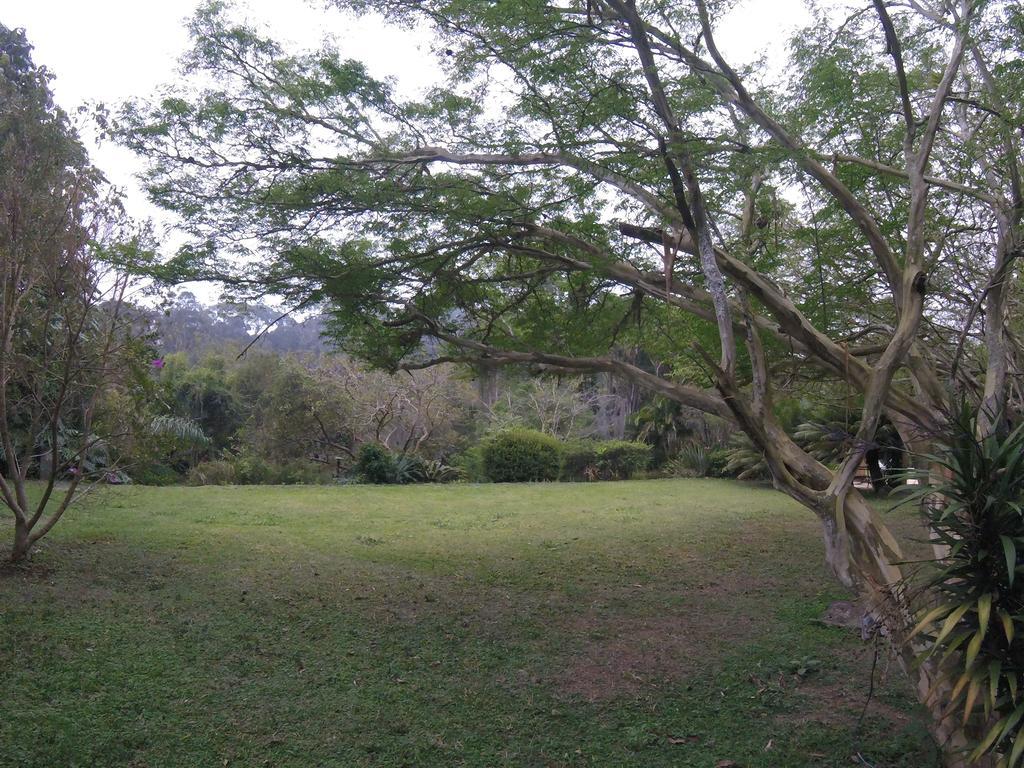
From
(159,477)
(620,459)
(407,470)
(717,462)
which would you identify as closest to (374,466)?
(407,470)

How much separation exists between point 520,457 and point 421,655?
41.0 ft

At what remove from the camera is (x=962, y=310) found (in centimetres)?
858

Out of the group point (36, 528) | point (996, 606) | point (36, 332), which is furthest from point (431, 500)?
point (996, 606)

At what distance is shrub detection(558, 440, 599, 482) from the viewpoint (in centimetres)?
1884

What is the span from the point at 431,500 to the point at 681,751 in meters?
9.38

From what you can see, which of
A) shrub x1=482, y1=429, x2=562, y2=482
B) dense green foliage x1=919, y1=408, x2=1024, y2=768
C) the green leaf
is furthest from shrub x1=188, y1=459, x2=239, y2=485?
the green leaf

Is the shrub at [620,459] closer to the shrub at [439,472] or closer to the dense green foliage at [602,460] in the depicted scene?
the dense green foliage at [602,460]

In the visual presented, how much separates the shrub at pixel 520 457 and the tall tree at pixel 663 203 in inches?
363

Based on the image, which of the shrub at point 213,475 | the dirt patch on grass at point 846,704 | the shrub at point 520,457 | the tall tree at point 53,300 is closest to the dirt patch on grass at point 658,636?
the dirt patch on grass at point 846,704

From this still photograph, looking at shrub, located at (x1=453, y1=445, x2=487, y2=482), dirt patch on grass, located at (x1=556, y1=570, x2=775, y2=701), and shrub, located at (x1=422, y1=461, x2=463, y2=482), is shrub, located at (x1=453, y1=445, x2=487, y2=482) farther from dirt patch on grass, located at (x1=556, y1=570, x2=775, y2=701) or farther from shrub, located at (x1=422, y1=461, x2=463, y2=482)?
dirt patch on grass, located at (x1=556, y1=570, x2=775, y2=701)

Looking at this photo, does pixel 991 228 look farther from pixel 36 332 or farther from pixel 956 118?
pixel 36 332

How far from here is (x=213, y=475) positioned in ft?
56.4

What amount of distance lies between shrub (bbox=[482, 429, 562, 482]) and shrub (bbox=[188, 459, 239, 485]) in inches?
225

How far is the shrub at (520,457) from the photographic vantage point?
18.0 m
